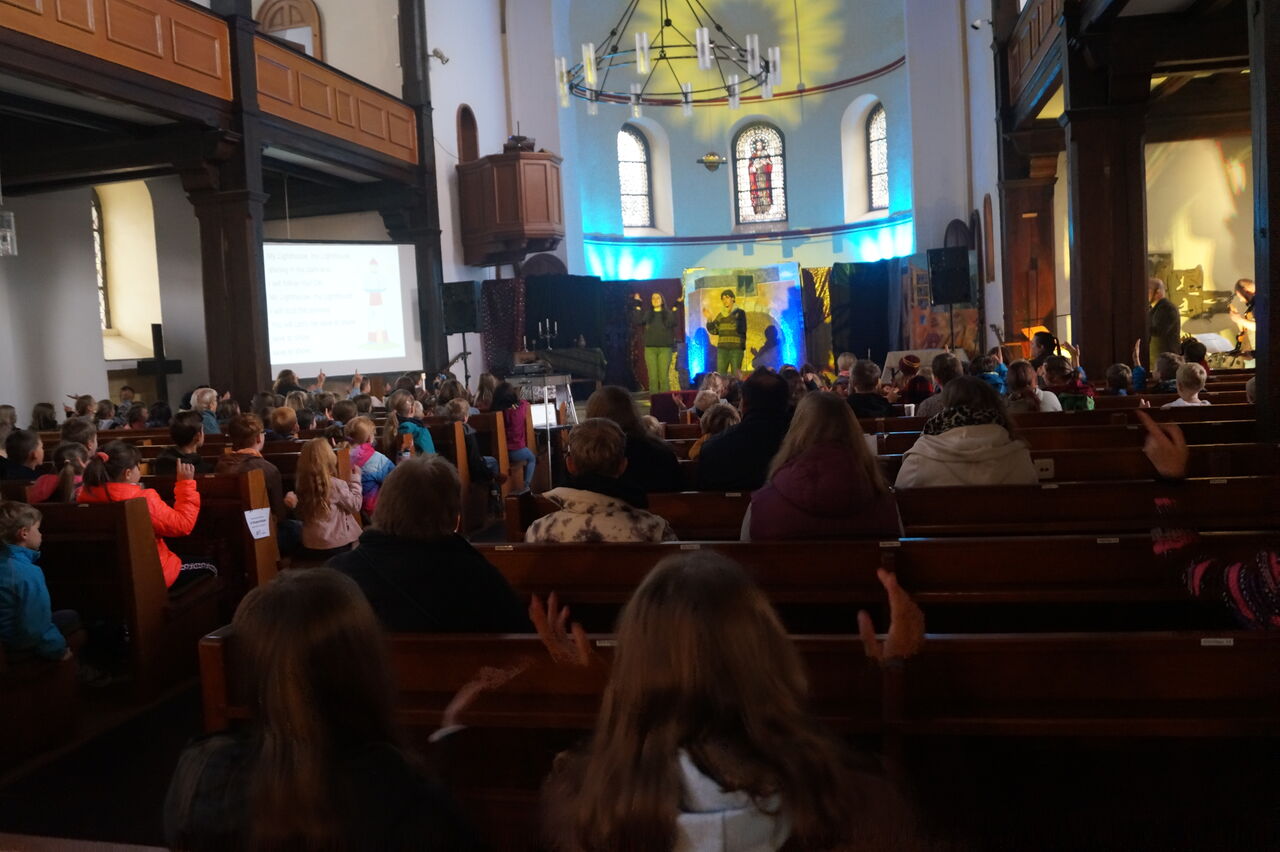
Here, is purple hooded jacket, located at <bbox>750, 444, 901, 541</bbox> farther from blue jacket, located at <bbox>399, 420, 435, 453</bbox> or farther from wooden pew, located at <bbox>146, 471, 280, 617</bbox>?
blue jacket, located at <bbox>399, 420, 435, 453</bbox>

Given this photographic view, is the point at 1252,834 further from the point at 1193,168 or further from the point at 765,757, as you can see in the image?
the point at 1193,168

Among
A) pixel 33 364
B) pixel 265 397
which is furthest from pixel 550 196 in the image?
pixel 265 397

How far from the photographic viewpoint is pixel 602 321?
18266 millimetres

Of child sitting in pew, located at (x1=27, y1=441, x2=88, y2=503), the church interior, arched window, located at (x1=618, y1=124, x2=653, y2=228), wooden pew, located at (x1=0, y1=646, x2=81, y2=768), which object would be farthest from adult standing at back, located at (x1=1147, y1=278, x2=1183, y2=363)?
arched window, located at (x1=618, y1=124, x2=653, y2=228)

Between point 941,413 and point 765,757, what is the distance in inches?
118

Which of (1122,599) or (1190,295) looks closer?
(1122,599)

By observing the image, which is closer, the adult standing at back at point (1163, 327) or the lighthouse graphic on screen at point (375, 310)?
the adult standing at back at point (1163, 327)

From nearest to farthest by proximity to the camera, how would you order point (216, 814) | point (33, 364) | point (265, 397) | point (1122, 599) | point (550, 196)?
point (216, 814) → point (1122, 599) → point (265, 397) → point (33, 364) → point (550, 196)

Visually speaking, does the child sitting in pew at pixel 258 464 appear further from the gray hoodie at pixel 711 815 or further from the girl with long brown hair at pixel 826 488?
the gray hoodie at pixel 711 815

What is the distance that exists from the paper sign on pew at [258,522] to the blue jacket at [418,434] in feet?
6.05

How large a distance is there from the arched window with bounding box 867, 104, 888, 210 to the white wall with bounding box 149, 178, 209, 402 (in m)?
13.6

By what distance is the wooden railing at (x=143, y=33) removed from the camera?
7.81 meters

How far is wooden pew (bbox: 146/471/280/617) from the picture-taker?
505 centimetres

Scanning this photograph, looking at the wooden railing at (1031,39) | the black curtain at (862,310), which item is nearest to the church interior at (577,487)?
the wooden railing at (1031,39)
